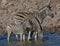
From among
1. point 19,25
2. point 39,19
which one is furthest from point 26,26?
point 39,19

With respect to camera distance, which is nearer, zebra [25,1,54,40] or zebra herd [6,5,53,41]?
zebra herd [6,5,53,41]

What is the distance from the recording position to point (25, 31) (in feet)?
52.7

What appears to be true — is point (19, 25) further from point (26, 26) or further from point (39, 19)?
point (39, 19)

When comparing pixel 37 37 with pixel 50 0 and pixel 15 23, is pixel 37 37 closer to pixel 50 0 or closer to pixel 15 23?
pixel 15 23

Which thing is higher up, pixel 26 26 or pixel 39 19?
pixel 39 19

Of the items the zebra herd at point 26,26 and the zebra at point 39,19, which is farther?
the zebra at point 39,19

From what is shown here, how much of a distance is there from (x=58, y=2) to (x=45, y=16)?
3.71m

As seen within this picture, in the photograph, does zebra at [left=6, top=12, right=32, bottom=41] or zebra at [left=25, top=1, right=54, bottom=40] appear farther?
zebra at [left=25, top=1, right=54, bottom=40]

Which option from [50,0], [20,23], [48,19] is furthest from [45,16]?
[50,0]

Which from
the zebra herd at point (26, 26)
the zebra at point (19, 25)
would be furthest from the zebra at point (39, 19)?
the zebra at point (19, 25)

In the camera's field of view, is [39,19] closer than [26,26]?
No

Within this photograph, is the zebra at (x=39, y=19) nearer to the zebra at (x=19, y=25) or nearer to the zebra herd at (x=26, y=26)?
the zebra herd at (x=26, y=26)

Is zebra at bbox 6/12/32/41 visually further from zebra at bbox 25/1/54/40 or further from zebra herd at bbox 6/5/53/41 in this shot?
zebra at bbox 25/1/54/40

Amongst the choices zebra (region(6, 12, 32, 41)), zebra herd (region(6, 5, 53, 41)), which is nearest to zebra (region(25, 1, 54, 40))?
zebra herd (region(6, 5, 53, 41))
